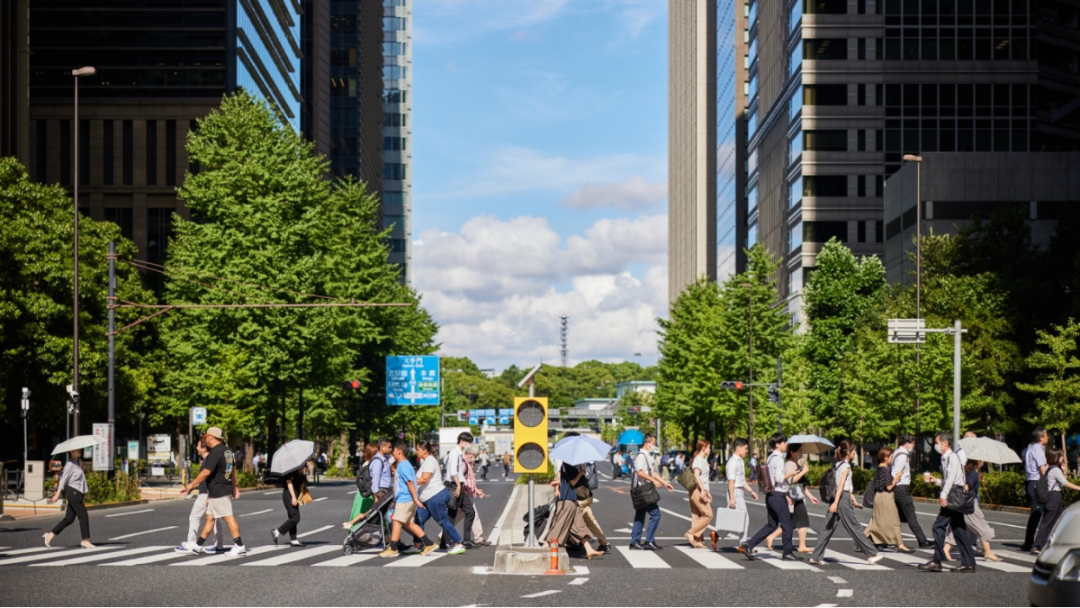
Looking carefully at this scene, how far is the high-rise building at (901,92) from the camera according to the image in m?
89.8

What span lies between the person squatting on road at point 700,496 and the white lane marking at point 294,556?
5.99 m

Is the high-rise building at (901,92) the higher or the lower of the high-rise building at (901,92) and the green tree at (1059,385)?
the higher

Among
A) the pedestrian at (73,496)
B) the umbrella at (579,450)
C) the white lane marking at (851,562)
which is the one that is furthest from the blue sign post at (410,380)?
the umbrella at (579,450)

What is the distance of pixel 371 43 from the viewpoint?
447 feet

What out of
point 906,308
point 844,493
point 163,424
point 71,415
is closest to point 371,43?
point 163,424

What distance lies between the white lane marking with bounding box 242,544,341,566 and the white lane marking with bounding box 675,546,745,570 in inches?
229

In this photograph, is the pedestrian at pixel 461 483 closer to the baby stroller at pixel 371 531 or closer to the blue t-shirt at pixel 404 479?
the baby stroller at pixel 371 531

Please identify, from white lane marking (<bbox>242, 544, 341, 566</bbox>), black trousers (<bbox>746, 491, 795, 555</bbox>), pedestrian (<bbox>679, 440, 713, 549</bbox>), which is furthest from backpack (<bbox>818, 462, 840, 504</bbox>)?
white lane marking (<bbox>242, 544, 341, 566</bbox>)

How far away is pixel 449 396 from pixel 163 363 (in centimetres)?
8473

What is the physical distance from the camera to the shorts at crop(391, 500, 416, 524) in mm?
19250

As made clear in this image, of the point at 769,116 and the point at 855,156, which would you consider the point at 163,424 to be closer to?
the point at 855,156

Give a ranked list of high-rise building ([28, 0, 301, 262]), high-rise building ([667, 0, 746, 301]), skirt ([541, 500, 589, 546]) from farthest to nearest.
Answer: high-rise building ([667, 0, 746, 301]), high-rise building ([28, 0, 301, 262]), skirt ([541, 500, 589, 546])

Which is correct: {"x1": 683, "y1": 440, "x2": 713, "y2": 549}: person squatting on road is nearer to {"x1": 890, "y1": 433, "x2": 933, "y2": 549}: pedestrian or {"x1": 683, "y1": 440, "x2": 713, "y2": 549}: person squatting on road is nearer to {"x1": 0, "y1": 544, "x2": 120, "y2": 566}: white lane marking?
{"x1": 890, "y1": 433, "x2": 933, "y2": 549}: pedestrian

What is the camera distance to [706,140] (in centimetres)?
15012
